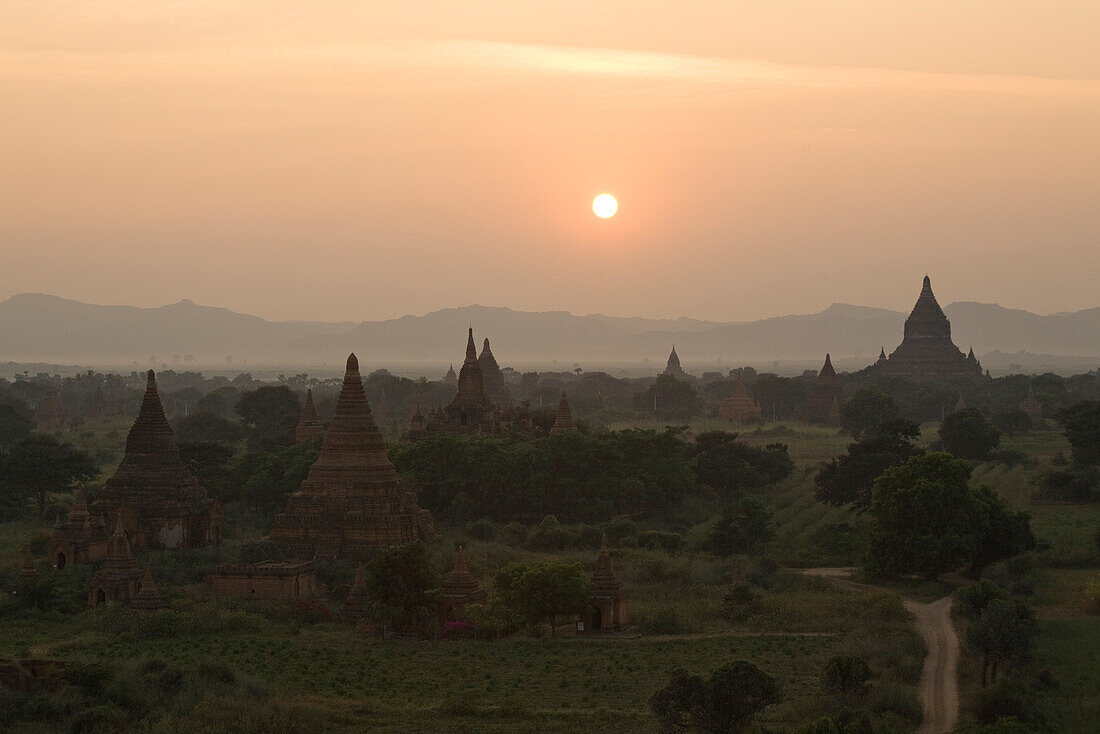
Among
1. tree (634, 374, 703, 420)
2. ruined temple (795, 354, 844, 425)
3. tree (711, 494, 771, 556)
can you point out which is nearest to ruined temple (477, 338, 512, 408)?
ruined temple (795, 354, 844, 425)

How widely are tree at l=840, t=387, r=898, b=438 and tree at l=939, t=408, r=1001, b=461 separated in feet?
78.0

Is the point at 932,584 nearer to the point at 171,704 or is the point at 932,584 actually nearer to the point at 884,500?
the point at 884,500

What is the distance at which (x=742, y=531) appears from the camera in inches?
1949

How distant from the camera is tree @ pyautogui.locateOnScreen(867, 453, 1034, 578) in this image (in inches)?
1666

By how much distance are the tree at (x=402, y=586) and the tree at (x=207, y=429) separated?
59085mm

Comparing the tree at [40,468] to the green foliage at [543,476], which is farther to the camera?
the tree at [40,468]

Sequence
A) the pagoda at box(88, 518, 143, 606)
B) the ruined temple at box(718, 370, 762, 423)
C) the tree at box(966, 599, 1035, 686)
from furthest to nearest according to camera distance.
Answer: the ruined temple at box(718, 370, 762, 423) → the pagoda at box(88, 518, 143, 606) → the tree at box(966, 599, 1035, 686)

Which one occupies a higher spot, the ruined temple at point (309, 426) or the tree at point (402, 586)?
the ruined temple at point (309, 426)

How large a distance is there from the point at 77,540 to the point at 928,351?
114516 millimetres

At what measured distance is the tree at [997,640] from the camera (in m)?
29.6

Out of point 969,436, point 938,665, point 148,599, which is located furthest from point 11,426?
point 938,665

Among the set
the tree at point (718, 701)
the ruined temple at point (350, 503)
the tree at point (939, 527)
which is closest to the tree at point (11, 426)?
the ruined temple at point (350, 503)

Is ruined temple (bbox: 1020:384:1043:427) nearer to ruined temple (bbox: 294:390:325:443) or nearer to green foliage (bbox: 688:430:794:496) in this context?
green foliage (bbox: 688:430:794:496)

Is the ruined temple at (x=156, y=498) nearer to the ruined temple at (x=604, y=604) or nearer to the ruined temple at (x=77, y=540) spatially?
the ruined temple at (x=77, y=540)
